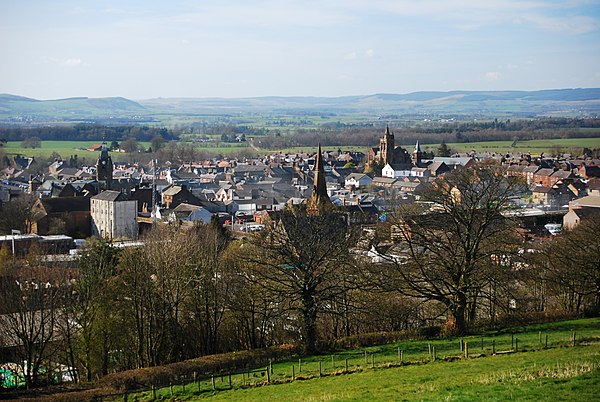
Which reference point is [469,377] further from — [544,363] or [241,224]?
[241,224]

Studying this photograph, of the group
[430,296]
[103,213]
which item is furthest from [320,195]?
[430,296]

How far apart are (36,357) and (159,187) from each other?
58.3m

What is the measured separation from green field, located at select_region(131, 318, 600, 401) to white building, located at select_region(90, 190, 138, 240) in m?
39.7

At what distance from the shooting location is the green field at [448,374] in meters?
14.1

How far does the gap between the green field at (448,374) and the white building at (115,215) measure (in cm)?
3967

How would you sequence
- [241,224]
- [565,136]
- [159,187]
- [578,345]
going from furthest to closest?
1. [565,136]
2. [159,187]
3. [241,224]
4. [578,345]

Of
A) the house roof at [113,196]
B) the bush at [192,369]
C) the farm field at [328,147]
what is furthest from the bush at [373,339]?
the farm field at [328,147]

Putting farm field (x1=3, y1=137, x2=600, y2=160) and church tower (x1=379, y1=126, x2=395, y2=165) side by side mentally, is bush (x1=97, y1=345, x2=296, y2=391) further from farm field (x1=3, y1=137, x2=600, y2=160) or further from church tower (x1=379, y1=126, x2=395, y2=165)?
farm field (x1=3, y1=137, x2=600, y2=160)

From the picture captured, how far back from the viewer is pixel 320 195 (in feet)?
169

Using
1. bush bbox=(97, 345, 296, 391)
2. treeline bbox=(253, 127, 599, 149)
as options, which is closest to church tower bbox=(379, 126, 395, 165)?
treeline bbox=(253, 127, 599, 149)

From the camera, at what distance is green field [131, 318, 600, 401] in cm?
1413

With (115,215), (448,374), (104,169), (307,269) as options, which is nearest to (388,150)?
(104,169)

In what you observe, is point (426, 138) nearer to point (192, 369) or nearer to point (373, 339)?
point (373, 339)

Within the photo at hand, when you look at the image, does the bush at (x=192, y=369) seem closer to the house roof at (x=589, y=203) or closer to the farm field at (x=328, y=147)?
the house roof at (x=589, y=203)
